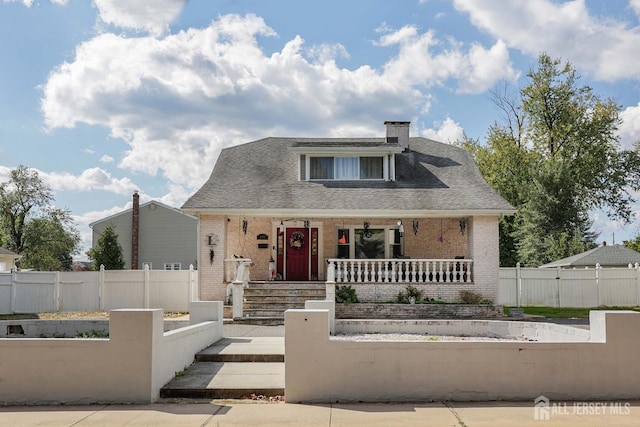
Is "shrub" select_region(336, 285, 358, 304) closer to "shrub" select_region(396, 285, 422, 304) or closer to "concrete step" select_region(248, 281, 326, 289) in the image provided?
"concrete step" select_region(248, 281, 326, 289)

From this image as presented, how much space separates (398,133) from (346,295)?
8.86 m

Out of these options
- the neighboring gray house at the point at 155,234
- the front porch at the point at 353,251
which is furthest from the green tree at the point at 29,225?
the front porch at the point at 353,251

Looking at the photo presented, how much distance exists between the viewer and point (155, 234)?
130 feet

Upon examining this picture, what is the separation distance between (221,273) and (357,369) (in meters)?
13.1

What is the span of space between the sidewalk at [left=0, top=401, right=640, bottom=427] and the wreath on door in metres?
14.8

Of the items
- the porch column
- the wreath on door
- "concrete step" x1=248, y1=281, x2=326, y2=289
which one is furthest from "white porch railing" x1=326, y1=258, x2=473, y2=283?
the wreath on door

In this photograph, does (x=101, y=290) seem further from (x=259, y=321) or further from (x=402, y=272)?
(x=402, y=272)

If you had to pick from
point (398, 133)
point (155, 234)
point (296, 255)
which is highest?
point (398, 133)

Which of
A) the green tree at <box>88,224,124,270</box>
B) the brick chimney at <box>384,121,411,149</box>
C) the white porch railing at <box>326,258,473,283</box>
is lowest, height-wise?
the white porch railing at <box>326,258,473,283</box>

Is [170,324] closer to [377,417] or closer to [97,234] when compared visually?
[377,417]

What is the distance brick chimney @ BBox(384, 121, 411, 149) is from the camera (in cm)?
2595

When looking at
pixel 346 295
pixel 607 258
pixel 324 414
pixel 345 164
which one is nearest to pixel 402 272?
pixel 346 295

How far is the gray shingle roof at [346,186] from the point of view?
21.4 m

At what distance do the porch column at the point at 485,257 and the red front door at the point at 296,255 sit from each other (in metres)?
6.13
